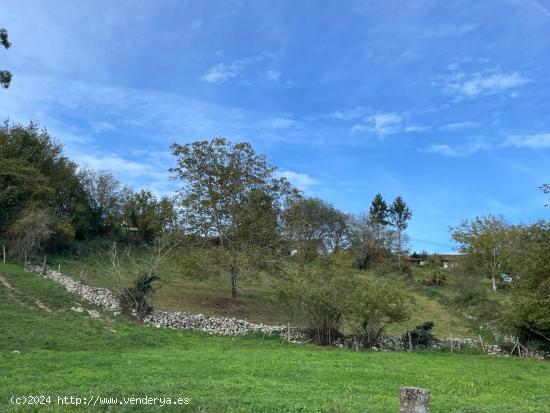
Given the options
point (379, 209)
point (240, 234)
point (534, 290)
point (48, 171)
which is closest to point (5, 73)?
point (240, 234)

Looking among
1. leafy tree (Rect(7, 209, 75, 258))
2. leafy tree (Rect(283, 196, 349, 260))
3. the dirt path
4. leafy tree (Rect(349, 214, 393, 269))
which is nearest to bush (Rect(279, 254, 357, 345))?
the dirt path

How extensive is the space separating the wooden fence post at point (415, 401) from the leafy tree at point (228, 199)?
29.6m

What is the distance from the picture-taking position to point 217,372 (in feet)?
44.1

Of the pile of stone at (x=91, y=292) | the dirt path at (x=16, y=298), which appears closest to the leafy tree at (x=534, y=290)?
the pile of stone at (x=91, y=292)

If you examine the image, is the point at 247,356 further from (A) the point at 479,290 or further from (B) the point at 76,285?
(A) the point at 479,290

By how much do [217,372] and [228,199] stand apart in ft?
74.5

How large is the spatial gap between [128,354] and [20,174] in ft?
115

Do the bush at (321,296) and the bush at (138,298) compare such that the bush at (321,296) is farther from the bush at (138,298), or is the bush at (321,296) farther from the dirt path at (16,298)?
the dirt path at (16,298)

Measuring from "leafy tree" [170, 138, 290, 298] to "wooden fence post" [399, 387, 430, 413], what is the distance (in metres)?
29.6

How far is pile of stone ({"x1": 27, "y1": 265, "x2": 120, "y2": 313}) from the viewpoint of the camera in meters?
27.1

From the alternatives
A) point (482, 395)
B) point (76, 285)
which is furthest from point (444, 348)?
point (76, 285)

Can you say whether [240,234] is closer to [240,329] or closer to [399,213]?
[240,329]

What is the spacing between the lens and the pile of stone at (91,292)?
88.9ft

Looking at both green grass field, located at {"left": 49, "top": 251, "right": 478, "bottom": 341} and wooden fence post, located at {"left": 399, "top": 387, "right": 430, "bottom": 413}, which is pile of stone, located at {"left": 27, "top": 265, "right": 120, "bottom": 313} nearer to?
green grass field, located at {"left": 49, "top": 251, "right": 478, "bottom": 341}
